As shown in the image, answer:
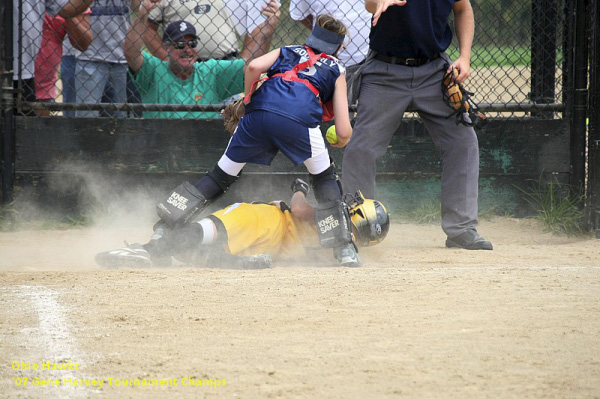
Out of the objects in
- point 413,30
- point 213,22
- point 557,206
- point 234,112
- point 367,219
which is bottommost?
point 557,206

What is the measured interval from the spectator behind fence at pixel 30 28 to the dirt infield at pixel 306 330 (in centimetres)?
213

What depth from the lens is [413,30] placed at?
4965mm

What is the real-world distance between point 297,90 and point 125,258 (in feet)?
4.32

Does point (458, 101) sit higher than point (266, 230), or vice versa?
point (458, 101)

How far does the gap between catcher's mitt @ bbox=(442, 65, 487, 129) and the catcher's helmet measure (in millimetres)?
808

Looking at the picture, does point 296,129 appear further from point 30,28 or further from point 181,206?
point 30,28

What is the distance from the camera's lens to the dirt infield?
2498 millimetres

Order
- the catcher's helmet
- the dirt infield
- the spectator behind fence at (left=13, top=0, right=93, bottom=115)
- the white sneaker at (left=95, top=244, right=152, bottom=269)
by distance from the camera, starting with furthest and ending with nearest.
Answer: the spectator behind fence at (left=13, top=0, right=93, bottom=115)
the catcher's helmet
the white sneaker at (left=95, top=244, right=152, bottom=269)
the dirt infield

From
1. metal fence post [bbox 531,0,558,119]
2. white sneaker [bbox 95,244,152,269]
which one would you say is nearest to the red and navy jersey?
Result: white sneaker [bbox 95,244,152,269]

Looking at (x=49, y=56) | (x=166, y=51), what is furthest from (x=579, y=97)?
(x=49, y=56)

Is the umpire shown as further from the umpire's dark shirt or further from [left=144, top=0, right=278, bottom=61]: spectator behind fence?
[left=144, top=0, right=278, bottom=61]: spectator behind fence

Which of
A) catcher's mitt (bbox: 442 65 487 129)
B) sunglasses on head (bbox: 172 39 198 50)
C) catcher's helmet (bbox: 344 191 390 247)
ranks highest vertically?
catcher's mitt (bbox: 442 65 487 129)

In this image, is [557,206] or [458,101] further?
[557,206]

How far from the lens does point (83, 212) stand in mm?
6320
